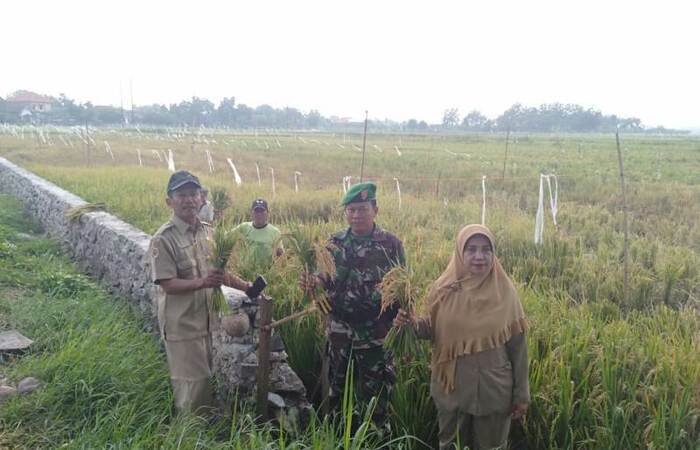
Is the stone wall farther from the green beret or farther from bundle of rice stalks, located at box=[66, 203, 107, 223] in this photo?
the green beret

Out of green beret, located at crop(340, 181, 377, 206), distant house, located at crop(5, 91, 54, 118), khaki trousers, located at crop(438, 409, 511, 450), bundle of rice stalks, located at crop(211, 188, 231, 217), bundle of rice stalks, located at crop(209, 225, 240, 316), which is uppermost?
distant house, located at crop(5, 91, 54, 118)

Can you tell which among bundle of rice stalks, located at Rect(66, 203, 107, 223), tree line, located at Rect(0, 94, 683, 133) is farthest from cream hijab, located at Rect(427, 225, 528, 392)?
tree line, located at Rect(0, 94, 683, 133)

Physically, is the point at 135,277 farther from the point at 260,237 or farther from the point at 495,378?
the point at 495,378

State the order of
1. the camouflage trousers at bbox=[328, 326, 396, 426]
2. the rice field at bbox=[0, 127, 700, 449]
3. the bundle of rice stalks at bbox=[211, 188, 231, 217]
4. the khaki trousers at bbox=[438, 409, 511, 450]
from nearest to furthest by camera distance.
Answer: the khaki trousers at bbox=[438, 409, 511, 450] → the rice field at bbox=[0, 127, 700, 449] → the camouflage trousers at bbox=[328, 326, 396, 426] → the bundle of rice stalks at bbox=[211, 188, 231, 217]

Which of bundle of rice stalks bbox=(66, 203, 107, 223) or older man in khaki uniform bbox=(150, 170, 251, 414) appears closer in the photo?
older man in khaki uniform bbox=(150, 170, 251, 414)

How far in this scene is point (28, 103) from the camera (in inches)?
3447

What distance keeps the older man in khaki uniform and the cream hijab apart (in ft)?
3.82

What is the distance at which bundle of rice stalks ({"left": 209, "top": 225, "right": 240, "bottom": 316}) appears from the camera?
2.99 metres

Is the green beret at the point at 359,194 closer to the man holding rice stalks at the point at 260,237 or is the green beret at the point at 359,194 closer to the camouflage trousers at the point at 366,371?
the camouflage trousers at the point at 366,371

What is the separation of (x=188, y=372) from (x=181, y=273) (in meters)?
0.54

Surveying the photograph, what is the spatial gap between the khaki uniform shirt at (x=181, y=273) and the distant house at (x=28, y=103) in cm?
8313

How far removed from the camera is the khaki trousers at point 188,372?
309 cm

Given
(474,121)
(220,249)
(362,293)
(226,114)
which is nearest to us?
(220,249)

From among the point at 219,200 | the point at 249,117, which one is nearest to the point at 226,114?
the point at 249,117
